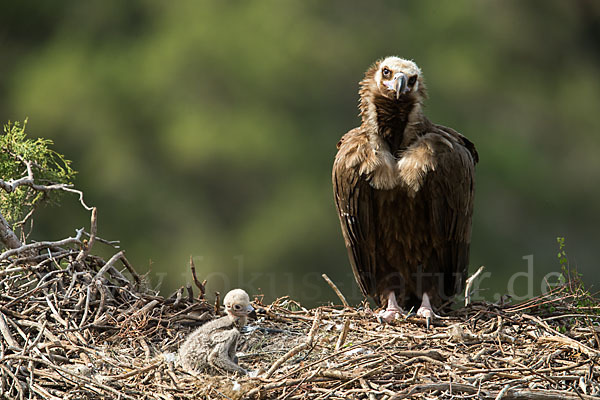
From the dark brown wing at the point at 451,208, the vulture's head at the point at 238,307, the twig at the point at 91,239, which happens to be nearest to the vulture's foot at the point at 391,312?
the dark brown wing at the point at 451,208

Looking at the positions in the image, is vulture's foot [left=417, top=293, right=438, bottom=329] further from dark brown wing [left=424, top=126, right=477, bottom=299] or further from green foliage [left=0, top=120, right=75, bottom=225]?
green foliage [left=0, top=120, right=75, bottom=225]

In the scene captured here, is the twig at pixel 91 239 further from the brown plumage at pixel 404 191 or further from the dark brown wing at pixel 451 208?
the dark brown wing at pixel 451 208

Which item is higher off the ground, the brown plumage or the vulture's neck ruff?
the vulture's neck ruff

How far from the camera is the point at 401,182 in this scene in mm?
3855

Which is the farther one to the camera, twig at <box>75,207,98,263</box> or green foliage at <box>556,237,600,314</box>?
green foliage at <box>556,237,600,314</box>

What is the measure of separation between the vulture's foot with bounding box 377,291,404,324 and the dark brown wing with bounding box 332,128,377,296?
0.42ft

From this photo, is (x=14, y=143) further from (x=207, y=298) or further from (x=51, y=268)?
(x=207, y=298)

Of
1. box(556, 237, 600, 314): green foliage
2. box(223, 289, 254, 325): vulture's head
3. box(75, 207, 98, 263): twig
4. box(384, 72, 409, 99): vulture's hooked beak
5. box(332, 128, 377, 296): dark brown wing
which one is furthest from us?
box(332, 128, 377, 296): dark brown wing

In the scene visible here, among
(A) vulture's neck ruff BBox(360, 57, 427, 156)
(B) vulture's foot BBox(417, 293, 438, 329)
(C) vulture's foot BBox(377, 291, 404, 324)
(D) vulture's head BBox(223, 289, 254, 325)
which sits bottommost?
(C) vulture's foot BBox(377, 291, 404, 324)

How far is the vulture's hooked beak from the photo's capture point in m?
3.83

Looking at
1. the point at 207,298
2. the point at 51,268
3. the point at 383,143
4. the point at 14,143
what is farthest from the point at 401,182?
the point at 14,143

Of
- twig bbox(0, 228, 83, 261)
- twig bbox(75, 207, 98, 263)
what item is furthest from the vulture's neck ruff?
twig bbox(0, 228, 83, 261)

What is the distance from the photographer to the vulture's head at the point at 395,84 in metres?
3.87

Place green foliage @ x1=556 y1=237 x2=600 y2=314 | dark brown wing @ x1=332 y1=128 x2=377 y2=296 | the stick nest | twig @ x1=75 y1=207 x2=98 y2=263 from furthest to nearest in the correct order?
dark brown wing @ x1=332 y1=128 x2=377 y2=296
green foliage @ x1=556 y1=237 x2=600 y2=314
twig @ x1=75 y1=207 x2=98 y2=263
the stick nest
